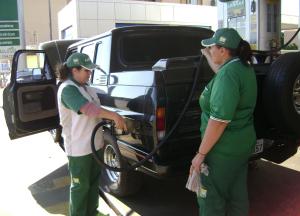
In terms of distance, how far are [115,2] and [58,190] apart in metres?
20.0

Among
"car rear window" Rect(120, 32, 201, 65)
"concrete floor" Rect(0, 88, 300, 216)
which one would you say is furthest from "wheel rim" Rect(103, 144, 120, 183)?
"car rear window" Rect(120, 32, 201, 65)

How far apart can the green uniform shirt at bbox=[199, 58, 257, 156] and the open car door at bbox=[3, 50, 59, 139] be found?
3.16m

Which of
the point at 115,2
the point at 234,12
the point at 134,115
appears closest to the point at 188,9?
the point at 115,2

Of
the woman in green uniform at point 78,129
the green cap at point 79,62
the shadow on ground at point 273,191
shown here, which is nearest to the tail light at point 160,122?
the woman in green uniform at point 78,129

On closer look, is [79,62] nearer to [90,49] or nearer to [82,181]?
[82,181]

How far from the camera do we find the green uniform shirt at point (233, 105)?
2824 mm

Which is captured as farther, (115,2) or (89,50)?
(115,2)

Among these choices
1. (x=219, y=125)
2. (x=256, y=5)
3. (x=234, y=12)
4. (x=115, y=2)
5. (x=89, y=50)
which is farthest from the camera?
(x=115, y=2)

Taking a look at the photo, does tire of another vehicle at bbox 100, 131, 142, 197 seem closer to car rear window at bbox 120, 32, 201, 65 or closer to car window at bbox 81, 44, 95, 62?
car rear window at bbox 120, 32, 201, 65

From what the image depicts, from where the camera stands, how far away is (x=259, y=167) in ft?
19.4

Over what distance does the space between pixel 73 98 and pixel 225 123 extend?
135 centimetres

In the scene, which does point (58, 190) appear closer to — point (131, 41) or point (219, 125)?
point (131, 41)

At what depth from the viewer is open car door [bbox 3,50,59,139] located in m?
5.41

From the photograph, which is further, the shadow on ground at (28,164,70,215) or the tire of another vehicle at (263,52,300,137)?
the shadow on ground at (28,164,70,215)
